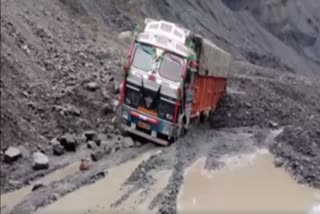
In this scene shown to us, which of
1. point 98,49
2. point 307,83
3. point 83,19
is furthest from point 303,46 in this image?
point 98,49

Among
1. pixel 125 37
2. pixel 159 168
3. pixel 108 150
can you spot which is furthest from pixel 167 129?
pixel 125 37

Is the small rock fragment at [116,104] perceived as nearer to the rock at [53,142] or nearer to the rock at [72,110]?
the rock at [72,110]

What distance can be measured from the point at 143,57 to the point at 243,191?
4.90m

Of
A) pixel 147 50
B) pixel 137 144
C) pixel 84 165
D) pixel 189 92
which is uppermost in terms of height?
pixel 147 50

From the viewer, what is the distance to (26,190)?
1423 cm

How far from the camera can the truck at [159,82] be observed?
63.4ft

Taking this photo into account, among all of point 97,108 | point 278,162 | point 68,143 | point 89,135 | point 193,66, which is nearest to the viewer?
point 68,143

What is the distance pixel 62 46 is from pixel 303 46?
3700 centimetres

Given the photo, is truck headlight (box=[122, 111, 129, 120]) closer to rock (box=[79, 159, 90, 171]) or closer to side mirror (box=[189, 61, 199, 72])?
side mirror (box=[189, 61, 199, 72])

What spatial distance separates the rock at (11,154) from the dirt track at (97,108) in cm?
14

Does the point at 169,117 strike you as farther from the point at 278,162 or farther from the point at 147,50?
the point at 278,162

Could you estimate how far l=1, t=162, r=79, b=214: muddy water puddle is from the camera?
43.9ft

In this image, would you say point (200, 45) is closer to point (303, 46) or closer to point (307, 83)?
point (307, 83)

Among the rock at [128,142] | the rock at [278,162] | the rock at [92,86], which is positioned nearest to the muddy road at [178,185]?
the rock at [278,162]
